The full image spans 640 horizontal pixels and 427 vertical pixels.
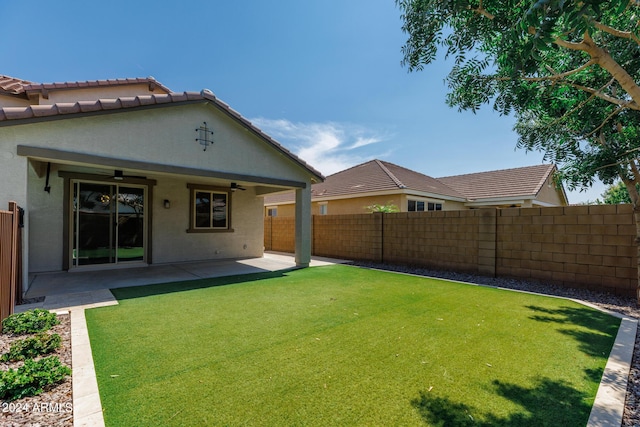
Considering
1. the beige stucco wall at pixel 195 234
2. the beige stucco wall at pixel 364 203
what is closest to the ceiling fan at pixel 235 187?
the beige stucco wall at pixel 195 234

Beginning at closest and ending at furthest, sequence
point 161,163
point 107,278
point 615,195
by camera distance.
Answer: point 161,163
point 107,278
point 615,195

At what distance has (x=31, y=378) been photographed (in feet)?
9.61

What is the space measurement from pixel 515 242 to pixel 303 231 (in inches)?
276

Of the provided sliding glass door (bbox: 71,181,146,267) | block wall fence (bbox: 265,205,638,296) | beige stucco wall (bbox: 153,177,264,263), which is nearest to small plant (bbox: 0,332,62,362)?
sliding glass door (bbox: 71,181,146,267)

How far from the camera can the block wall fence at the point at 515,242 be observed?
23.2 ft

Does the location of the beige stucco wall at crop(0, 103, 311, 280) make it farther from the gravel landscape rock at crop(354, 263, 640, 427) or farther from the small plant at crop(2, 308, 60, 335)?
the gravel landscape rock at crop(354, 263, 640, 427)

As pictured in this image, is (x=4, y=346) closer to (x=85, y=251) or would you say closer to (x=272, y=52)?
(x=85, y=251)

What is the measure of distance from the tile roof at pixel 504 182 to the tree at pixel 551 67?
38.0 feet

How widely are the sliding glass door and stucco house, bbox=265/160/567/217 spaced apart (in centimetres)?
1133

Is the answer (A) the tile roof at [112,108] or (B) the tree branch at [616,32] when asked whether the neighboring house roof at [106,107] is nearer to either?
(A) the tile roof at [112,108]

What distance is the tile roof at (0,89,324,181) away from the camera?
19.8 ft

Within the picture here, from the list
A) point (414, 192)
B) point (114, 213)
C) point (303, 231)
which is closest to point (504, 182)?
point (414, 192)

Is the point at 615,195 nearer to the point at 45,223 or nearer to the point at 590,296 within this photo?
the point at 590,296

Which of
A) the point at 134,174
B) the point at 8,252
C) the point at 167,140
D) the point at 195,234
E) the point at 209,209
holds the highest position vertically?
the point at 167,140
